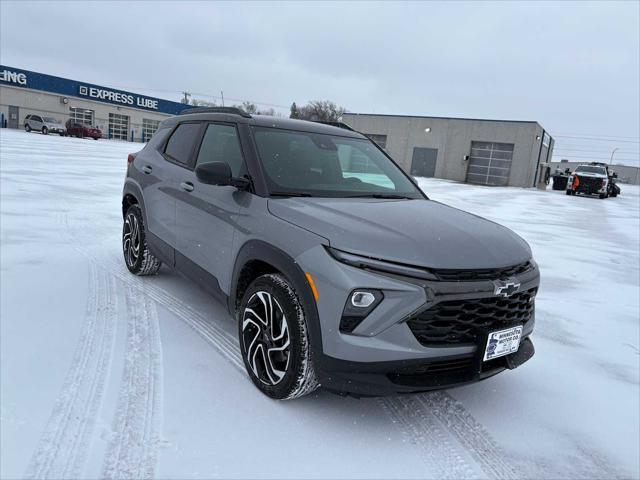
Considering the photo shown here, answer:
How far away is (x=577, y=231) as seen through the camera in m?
11.3

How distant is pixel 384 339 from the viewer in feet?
7.59

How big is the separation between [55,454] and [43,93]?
54.3 meters

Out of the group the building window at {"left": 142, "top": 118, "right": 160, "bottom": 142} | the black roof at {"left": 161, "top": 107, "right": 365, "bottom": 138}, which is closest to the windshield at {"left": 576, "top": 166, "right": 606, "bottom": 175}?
the black roof at {"left": 161, "top": 107, "right": 365, "bottom": 138}

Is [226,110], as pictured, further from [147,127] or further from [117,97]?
[147,127]

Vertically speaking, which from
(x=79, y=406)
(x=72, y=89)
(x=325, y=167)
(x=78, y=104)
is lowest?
(x=79, y=406)

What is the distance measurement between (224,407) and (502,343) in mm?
1617

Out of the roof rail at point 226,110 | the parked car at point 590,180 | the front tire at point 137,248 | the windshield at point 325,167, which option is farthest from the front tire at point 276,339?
the parked car at point 590,180

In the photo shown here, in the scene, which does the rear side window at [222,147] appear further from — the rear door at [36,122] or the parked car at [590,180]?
the rear door at [36,122]

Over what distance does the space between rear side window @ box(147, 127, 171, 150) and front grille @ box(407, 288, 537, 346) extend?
137 inches

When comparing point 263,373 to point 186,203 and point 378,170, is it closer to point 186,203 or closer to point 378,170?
point 186,203

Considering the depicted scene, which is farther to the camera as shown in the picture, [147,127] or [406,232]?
[147,127]

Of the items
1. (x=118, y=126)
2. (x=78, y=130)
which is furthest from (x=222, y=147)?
(x=118, y=126)

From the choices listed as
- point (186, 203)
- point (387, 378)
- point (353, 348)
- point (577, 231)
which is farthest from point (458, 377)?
point (577, 231)

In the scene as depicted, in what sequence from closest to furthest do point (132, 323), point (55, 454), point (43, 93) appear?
point (55, 454) → point (132, 323) → point (43, 93)
